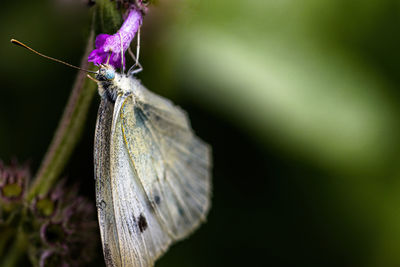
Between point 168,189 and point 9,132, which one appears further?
point 9,132

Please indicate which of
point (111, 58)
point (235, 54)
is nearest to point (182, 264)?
point (235, 54)

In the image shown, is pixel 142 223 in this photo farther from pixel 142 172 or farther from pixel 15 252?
pixel 15 252

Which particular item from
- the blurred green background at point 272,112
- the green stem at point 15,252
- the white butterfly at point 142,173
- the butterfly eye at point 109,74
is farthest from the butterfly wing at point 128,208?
the blurred green background at point 272,112

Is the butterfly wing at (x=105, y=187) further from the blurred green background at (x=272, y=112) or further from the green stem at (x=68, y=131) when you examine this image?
the blurred green background at (x=272, y=112)

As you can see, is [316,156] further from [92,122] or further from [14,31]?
[14,31]

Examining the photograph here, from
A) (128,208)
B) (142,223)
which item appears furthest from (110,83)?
(142,223)

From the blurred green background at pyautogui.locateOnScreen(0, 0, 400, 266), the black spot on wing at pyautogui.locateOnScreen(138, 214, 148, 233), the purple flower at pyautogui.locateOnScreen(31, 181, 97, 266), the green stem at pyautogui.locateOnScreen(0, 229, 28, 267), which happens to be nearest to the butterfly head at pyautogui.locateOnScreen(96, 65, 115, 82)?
the black spot on wing at pyautogui.locateOnScreen(138, 214, 148, 233)
